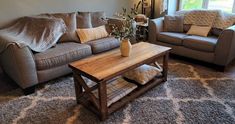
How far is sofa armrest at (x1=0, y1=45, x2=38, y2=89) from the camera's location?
2205 mm

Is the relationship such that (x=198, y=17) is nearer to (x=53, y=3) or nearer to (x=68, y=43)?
(x=68, y=43)

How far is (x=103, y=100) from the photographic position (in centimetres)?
184

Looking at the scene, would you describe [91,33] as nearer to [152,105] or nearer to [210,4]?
[152,105]

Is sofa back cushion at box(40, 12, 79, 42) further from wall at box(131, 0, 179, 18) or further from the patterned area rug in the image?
wall at box(131, 0, 179, 18)

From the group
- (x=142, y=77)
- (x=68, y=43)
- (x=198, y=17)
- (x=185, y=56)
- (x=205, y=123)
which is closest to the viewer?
(x=205, y=123)

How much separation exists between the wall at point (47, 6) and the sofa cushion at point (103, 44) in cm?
94

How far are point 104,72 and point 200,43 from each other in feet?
6.05

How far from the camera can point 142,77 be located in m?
2.38

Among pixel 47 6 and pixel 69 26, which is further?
pixel 47 6

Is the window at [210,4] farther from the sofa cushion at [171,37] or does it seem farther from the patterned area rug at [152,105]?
the patterned area rug at [152,105]

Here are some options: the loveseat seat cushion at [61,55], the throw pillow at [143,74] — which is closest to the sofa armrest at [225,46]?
the throw pillow at [143,74]

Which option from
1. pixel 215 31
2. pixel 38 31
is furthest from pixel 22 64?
pixel 215 31

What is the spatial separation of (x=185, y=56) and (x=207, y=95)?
1.10 metres

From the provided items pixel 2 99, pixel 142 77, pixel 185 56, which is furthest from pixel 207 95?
pixel 2 99
